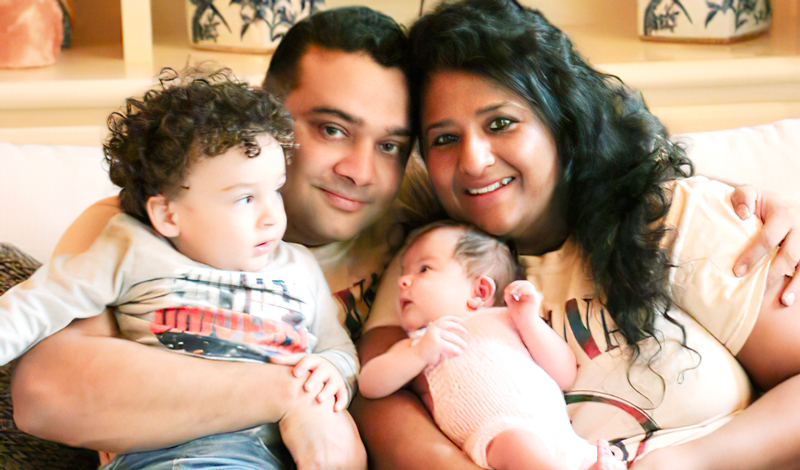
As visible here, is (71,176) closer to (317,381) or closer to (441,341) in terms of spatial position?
(317,381)

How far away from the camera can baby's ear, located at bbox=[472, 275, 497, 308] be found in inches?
50.6

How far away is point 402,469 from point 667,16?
6.08 feet

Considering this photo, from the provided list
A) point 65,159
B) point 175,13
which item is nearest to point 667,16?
point 175,13

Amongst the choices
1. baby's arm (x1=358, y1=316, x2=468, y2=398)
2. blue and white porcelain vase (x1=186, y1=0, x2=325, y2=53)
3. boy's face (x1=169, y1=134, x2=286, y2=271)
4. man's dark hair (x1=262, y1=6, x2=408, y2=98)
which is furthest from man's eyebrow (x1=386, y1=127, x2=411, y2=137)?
blue and white porcelain vase (x1=186, y1=0, x2=325, y2=53)

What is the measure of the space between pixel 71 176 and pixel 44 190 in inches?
2.7

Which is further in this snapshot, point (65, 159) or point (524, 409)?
point (65, 159)

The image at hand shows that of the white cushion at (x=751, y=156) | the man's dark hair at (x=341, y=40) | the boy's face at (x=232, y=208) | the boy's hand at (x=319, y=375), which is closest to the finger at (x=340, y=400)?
the boy's hand at (x=319, y=375)

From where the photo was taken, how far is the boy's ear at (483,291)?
1.28m

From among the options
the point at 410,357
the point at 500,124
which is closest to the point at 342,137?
the point at 500,124

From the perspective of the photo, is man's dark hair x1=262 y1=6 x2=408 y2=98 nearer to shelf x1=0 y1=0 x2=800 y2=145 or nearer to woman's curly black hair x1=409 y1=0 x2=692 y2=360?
woman's curly black hair x1=409 y1=0 x2=692 y2=360

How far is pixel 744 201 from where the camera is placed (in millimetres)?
1284

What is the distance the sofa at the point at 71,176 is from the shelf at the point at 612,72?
0.29 metres

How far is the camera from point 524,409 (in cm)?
110

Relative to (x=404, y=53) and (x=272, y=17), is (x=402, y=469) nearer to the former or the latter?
(x=404, y=53)
